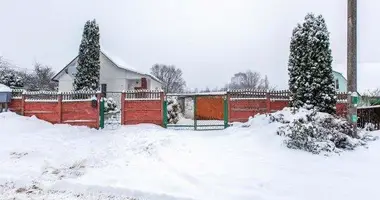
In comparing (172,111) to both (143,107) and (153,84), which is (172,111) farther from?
(153,84)

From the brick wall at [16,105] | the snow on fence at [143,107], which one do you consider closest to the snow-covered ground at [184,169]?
the snow on fence at [143,107]

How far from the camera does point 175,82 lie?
271ft

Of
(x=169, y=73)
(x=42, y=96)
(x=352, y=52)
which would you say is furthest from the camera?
(x=169, y=73)

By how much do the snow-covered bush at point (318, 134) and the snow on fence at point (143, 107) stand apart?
5.87m

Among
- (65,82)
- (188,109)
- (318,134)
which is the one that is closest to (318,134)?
(318,134)

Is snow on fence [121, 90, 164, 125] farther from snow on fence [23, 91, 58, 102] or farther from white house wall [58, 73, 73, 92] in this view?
white house wall [58, 73, 73, 92]

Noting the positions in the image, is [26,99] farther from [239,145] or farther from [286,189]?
[286,189]

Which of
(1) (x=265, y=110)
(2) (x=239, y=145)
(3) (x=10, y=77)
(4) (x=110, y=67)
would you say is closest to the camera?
(2) (x=239, y=145)

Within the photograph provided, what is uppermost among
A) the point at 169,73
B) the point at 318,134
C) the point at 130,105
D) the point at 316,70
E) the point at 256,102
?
the point at 169,73

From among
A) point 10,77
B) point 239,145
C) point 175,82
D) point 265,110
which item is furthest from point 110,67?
point 175,82

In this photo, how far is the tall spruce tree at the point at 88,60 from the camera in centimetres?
2392

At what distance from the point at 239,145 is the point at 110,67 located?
23998 millimetres

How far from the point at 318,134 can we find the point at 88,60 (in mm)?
19379

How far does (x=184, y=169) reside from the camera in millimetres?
7078
